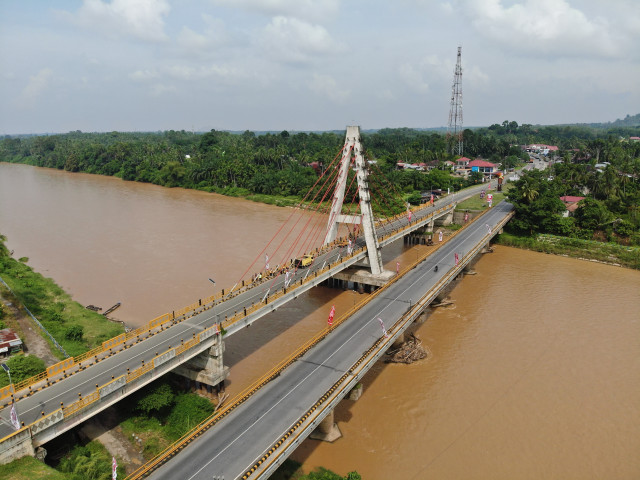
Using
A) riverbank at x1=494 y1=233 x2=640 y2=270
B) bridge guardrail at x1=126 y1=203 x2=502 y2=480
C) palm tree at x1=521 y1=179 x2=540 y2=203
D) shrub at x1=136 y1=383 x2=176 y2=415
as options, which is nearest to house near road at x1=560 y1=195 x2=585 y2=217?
palm tree at x1=521 y1=179 x2=540 y2=203

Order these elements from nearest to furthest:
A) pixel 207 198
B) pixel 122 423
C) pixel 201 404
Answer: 1. pixel 122 423
2. pixel 201 404
3. pixel 207 198

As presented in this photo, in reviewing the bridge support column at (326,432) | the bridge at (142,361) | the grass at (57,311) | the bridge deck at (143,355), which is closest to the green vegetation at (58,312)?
the grass at (57,311)

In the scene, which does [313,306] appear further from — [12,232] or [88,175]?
[88,175]

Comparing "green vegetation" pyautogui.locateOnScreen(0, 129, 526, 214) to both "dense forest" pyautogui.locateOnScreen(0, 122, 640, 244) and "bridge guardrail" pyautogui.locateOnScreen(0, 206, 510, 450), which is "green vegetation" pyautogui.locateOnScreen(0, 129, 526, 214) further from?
"bridge guardrail" pyautogui.locateOnScreen(0, 206, 510, 450)

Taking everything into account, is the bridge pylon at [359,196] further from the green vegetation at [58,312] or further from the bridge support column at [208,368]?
the green vegetation at [58,312]

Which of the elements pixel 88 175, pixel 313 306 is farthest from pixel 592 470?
pixel 88 175

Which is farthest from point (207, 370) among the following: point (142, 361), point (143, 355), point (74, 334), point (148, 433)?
point (74, 334)
